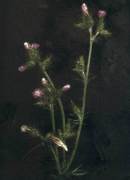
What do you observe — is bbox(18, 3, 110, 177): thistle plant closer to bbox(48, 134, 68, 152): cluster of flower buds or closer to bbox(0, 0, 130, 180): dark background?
bbox(48, 134, 68, 152): cluster of flower buds

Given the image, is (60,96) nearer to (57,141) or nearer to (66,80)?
(57,141)

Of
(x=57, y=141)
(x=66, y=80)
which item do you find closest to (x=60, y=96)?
(x=57, y=141)

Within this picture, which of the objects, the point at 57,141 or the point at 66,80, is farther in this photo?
the point at 66,80

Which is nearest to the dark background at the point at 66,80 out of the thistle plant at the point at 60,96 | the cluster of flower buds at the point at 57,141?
the thistle plant at the point at 60,96

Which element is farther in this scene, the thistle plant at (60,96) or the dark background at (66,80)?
the dark background at (66,80)

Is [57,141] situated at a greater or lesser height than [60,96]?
lesser

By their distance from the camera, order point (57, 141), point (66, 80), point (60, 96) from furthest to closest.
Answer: point (66, 80), point (60, 96), point (57, 141)

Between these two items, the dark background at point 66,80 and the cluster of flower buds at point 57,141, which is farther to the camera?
the dark background at point 66,80

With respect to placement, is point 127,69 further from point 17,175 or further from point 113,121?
point 17,175

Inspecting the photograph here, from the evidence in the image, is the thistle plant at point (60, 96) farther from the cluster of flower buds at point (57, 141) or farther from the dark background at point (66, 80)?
the dark background at point (66, 80)
